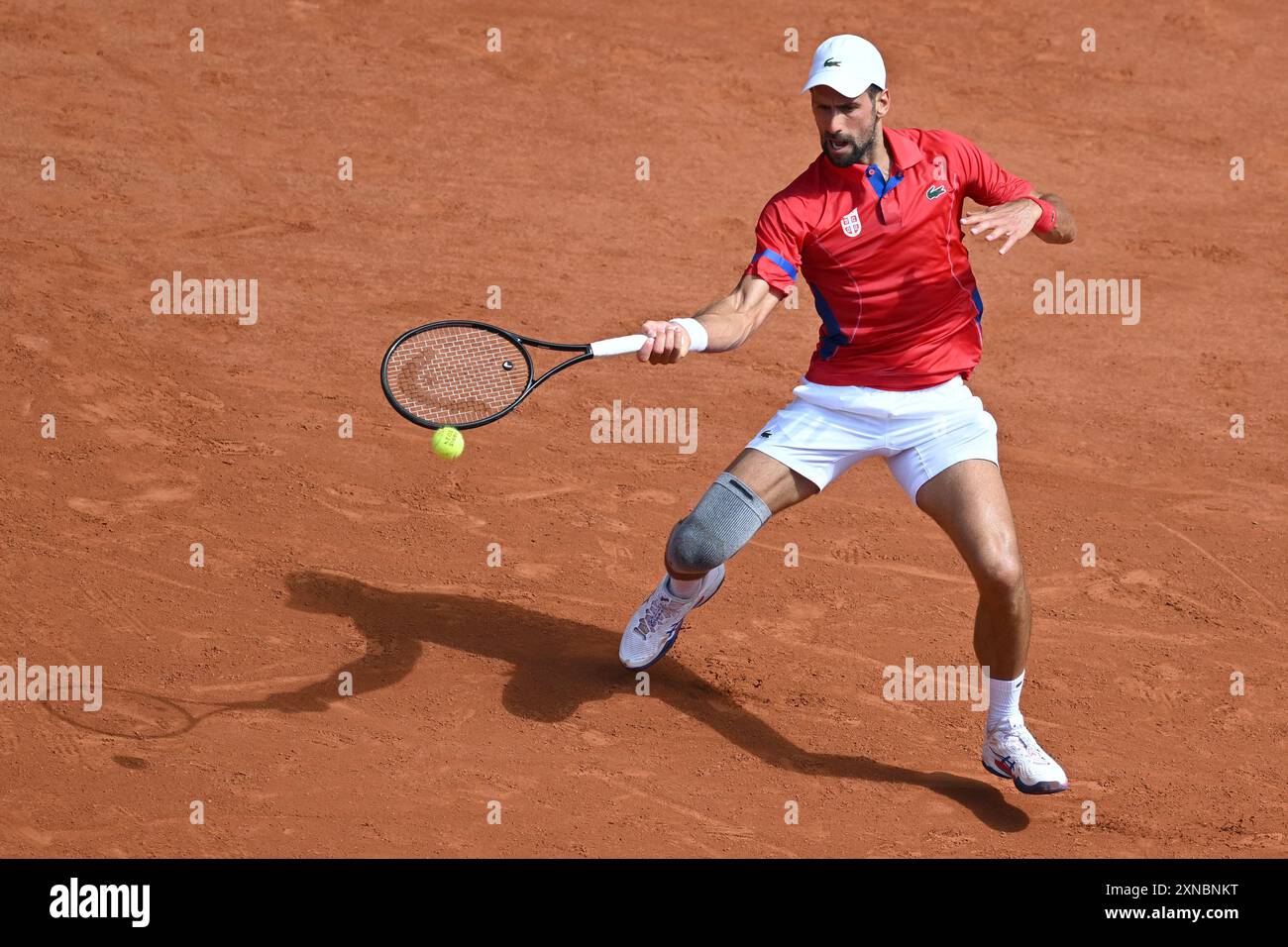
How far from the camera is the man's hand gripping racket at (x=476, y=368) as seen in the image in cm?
531

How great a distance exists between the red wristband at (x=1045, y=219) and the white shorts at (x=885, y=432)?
2.16 ft

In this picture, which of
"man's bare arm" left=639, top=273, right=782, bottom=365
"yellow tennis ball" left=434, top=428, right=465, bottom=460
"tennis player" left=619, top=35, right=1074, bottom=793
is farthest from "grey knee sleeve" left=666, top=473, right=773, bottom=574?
"yellow tennis ball" left=434, top=428, right=465, bottom=460

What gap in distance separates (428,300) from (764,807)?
14.5 feet

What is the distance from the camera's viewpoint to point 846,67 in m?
5.48

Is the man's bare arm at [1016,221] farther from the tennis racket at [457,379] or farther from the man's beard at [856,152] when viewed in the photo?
the tennis racket at [457,379]

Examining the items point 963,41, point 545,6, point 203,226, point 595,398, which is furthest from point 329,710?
point 963,41

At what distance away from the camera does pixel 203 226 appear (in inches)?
380

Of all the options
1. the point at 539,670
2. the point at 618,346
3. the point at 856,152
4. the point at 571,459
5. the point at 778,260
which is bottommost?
the point at 539,670

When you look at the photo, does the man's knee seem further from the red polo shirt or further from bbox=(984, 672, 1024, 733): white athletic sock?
the red polo shirt

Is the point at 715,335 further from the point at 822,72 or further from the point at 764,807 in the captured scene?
the point at 764,807

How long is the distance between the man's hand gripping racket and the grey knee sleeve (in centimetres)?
62

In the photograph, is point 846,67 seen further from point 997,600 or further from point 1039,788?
point 1039,788

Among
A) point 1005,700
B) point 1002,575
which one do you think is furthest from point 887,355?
point 1005,700

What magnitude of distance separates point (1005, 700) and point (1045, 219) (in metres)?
1.83
